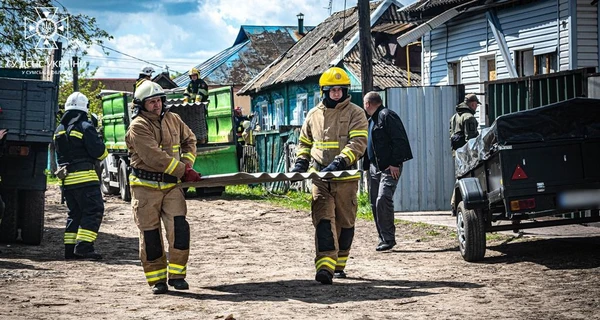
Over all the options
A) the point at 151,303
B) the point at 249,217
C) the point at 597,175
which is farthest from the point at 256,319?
the point at 249,217

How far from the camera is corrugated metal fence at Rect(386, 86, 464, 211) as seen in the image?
639 inches

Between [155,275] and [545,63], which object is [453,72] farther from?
[155,275]

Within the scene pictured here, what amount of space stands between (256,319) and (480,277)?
2.82m

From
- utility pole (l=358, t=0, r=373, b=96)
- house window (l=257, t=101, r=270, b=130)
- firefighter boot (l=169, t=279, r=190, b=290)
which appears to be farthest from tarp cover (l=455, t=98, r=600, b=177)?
house window (l=257, t=101, r=270, b=130)

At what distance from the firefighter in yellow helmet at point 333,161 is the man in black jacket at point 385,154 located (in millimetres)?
2235

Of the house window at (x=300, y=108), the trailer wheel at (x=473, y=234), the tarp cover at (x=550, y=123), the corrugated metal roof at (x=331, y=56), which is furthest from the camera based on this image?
the house window at (x=300, y=108)

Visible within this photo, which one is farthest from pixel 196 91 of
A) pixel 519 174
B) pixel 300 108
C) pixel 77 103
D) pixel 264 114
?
pixel 264 114

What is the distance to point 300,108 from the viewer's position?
38281 mm

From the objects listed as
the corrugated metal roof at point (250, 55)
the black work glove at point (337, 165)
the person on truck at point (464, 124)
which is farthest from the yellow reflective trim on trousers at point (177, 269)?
the corrugated metal roof at point (250, 55)

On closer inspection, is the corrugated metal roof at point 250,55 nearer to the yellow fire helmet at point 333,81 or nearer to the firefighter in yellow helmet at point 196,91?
the firefighter in yellow helmet at point 196,91

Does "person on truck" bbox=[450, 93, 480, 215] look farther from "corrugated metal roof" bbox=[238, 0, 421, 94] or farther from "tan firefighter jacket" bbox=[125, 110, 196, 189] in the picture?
"corrugated metal roof" bbox=[238, 0, 421, 94]

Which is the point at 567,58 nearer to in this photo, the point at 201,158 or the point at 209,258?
the point at 201,158

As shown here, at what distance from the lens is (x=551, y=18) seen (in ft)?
64.7

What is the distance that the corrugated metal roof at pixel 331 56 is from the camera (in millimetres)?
32969
